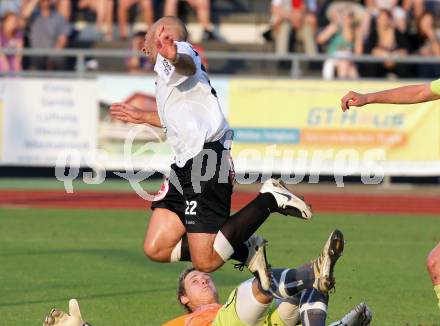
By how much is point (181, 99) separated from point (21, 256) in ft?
13.0

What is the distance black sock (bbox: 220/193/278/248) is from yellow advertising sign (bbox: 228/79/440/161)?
33.8 feet

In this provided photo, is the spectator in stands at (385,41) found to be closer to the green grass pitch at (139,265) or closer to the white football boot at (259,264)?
the green grass pitch at (139,265)

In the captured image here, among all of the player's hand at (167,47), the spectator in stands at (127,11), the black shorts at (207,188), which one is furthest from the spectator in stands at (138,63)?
the player's hand at (167,47)

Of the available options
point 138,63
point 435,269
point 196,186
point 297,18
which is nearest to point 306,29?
point 297,18

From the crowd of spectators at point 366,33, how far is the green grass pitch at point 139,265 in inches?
181

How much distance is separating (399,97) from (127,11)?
14.5 metres

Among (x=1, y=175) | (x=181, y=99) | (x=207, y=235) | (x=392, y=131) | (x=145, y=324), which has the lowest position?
(x=1, y=175)

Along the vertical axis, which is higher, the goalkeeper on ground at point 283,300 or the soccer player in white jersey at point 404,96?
the soccer player in white jersey at point 404,96

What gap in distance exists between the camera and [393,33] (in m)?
19.9

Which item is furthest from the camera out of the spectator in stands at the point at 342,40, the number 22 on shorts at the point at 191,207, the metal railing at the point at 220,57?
the spectator in stands at the point at 342,40

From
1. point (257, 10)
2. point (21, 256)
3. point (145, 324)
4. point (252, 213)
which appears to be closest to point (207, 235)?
point (252, 213)

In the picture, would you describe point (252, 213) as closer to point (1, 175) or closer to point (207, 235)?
point (207, 235)

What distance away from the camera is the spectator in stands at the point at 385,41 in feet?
64.5

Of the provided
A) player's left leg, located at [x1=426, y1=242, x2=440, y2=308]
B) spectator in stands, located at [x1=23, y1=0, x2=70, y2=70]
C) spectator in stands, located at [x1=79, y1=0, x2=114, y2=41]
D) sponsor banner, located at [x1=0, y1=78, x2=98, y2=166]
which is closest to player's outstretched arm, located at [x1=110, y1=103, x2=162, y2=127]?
player's left leg, located at [x1=426, y1=242, x2=440, y2=308]
